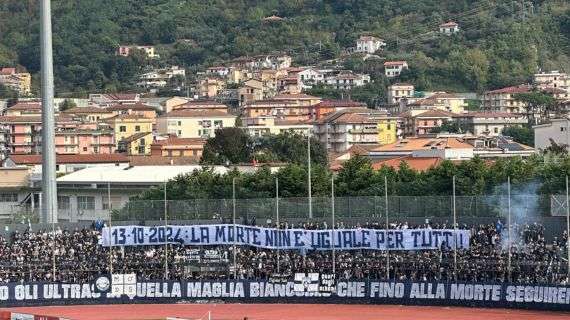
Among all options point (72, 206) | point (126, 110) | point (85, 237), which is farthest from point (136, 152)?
point (85, 237)

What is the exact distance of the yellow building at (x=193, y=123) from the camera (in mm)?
Answer: 156500

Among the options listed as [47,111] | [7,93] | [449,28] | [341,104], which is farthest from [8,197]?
[449,28]

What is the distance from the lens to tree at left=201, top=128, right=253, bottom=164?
11714cm

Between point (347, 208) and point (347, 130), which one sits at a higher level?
point (347, 130)

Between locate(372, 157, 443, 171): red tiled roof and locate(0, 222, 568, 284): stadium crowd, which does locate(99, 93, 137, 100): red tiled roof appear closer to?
locate(372, 157, 443, 171): red tiled roof

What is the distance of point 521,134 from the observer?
143 meters

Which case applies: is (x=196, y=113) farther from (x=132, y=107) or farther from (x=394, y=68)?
(x=394, y=68)

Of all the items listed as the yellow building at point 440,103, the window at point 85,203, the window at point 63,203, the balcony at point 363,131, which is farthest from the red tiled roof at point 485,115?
the window at point 85,203

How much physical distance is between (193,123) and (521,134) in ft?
111

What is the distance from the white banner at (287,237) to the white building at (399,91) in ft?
382

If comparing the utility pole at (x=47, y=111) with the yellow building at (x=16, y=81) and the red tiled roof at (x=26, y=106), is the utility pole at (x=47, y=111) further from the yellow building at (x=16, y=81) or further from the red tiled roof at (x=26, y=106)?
the yellow building at (x=16, y=81)

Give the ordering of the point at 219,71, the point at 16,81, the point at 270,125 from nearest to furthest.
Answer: the point at 270,125
the point at 16,81
the point at 219,71

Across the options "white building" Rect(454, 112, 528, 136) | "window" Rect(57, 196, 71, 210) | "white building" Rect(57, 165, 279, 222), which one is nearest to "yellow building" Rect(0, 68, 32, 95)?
"white building" Rect(454, 112, 528, 136)

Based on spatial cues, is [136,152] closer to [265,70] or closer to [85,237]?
[265,70]
